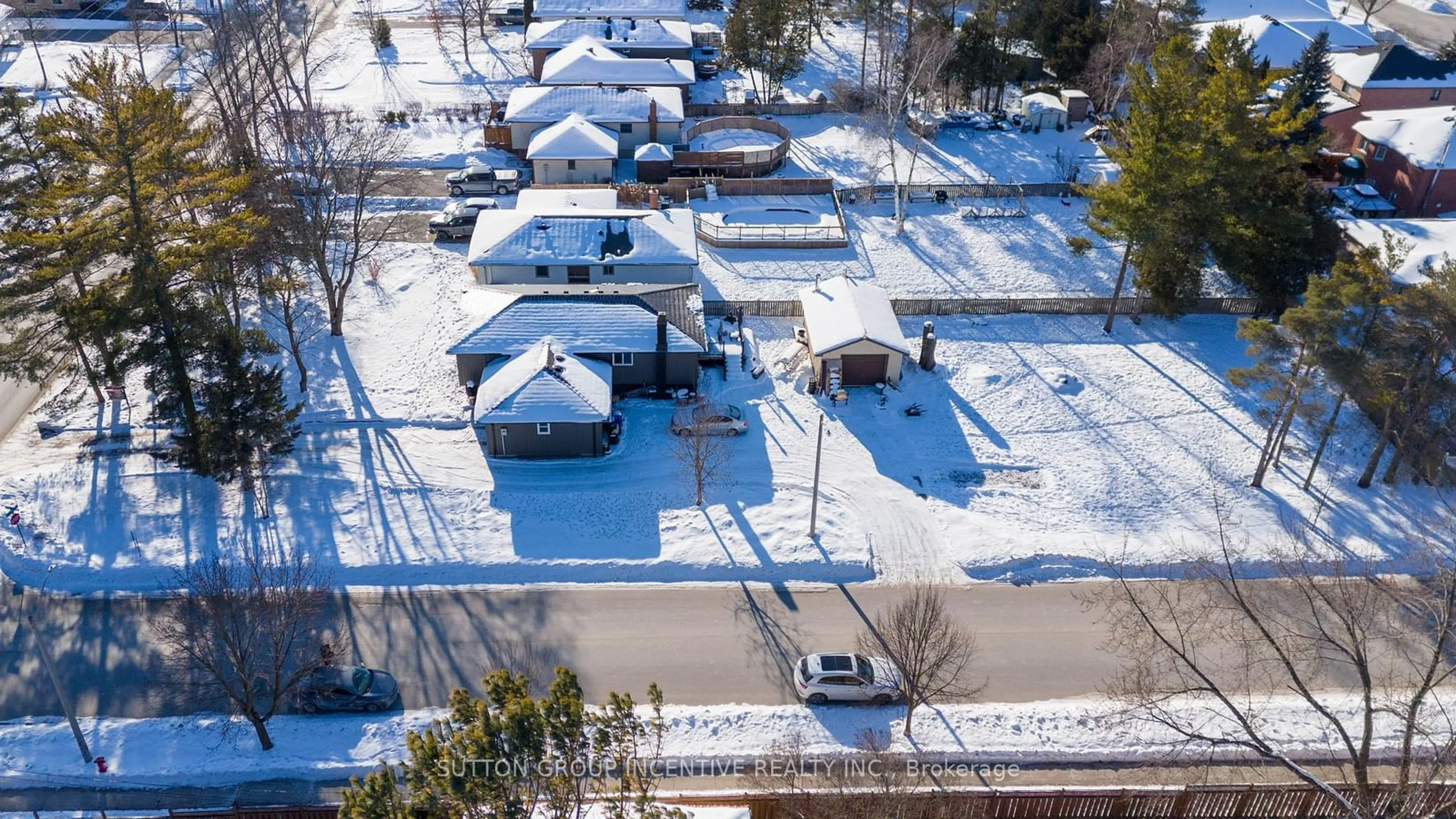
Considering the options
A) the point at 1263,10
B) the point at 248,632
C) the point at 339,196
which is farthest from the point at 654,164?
the point at 1263,10

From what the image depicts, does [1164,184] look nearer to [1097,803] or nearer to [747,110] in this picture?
[1097,803]

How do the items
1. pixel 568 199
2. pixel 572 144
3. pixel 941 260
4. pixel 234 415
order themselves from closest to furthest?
pixel 234 415
pixel 568 199
pixel 941 260
pixel 572 144

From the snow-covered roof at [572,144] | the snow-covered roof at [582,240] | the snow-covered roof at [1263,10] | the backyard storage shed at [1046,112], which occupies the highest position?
the snow-covered roof at [1263,10]

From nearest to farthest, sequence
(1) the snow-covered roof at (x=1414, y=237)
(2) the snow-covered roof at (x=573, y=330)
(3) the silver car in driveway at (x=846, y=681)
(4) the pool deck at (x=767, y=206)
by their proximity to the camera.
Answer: (3) the silver car in driveway at (x=846, y=681) < (2) the snow-covered roof at (x=573, y=330) < (1) the snow-covered roof at (x=1414, y=237) < (4) the pool deck at (x=767, y=206)

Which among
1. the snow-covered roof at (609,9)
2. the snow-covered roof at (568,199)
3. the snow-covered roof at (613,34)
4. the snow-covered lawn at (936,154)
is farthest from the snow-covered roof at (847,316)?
the snow-covered roof at (609,9)

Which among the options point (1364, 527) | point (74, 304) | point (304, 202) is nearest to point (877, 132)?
point (304, 202)

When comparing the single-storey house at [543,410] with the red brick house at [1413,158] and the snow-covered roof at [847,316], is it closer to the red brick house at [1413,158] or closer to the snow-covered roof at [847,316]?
the snow-covered roof at [847,316]

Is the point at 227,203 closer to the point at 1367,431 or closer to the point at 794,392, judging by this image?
the point at 794,392
